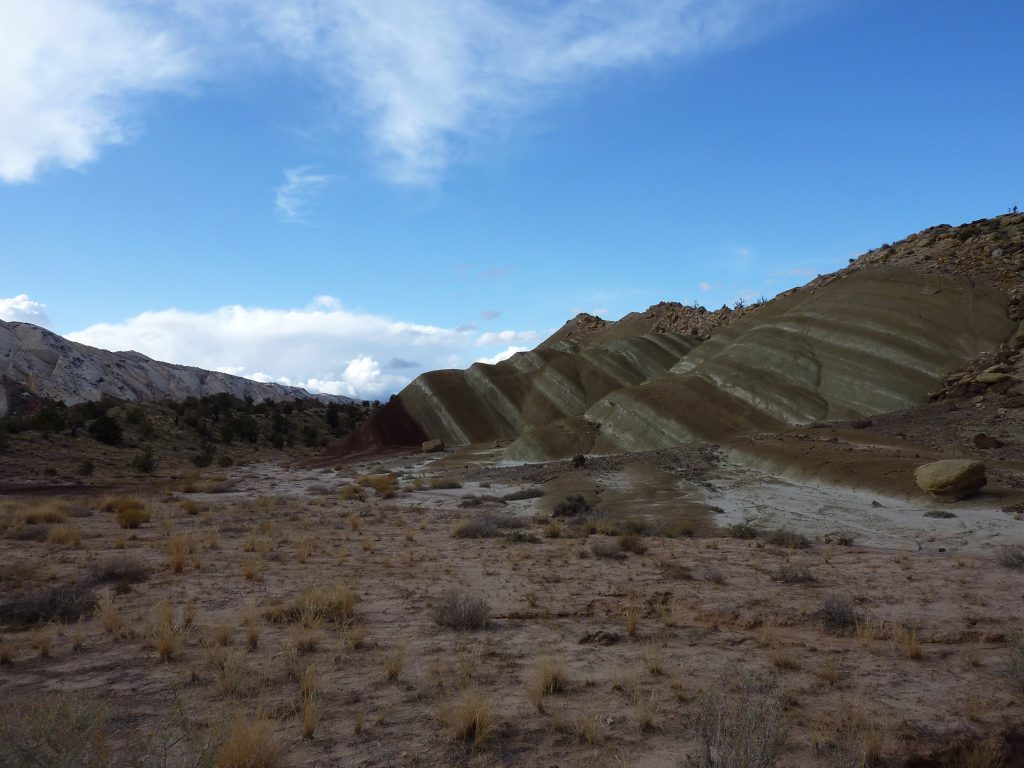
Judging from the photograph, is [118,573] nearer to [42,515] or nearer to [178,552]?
[178,552]

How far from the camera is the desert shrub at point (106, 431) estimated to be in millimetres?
41375

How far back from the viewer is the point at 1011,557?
11.3 m

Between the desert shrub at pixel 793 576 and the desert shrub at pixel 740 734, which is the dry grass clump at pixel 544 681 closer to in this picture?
the desert shrub at pixel 740 734

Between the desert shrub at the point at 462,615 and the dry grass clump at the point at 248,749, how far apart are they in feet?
11.3

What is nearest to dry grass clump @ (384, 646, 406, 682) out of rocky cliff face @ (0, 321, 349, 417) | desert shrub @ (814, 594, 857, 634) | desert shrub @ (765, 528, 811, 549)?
desert shrub @ (814, 594, 857, 634)

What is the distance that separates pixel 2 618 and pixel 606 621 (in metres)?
7.97

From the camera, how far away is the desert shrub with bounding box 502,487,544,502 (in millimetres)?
23297

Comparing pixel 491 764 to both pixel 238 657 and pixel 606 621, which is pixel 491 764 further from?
pixel 606 621

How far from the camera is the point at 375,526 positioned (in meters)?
17.6

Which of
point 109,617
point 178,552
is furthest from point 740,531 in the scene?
point 109,617

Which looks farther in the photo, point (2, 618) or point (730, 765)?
point (2, 618)

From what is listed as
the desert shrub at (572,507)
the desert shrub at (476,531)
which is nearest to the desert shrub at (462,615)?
the desert shrub at (476,531)

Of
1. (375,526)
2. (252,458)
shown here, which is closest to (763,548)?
(375,526)

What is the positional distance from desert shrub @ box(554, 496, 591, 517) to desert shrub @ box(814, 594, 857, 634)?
35.9 feet
